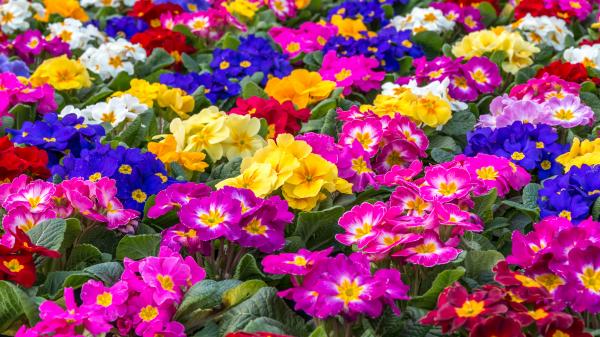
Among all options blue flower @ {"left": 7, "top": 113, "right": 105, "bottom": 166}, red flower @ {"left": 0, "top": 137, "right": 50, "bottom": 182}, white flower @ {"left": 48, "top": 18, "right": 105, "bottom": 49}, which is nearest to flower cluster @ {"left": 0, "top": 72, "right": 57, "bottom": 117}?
blue flower @ {"left": 7, "top": 113, "right": 105, "bottom": 166}

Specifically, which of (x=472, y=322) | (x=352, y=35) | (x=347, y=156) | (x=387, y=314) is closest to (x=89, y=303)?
(x=387, y=314)

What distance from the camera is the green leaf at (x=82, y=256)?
2.60 meters

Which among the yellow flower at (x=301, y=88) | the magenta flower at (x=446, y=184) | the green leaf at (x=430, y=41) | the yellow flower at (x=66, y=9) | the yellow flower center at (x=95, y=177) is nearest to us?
the magenta flower at (x=446, y=184)

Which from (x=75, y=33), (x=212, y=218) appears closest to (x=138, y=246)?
(x=212, y=218)

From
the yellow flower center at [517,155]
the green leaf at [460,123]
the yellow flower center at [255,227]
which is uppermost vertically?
the yellow flower center at [255,227]

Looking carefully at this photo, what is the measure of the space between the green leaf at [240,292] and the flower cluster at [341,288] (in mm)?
99

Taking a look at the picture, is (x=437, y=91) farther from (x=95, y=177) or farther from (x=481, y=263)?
(x=95, y=177)

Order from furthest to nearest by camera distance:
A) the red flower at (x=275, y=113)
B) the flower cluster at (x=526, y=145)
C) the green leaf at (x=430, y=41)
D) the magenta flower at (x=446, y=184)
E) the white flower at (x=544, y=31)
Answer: the green leaf at (x=430, y=41) < the white flower at (x=544, y=31) < the red flower at (x=275, y=113) < the flower cluster at (x=526, y=145) < the magenta flower at (x=446, y=184)

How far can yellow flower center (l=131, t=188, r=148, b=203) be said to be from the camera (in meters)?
2.86

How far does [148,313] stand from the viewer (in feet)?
7.13

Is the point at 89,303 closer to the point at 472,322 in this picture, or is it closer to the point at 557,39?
the point at 472,322

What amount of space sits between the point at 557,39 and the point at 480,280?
2674 millimetres

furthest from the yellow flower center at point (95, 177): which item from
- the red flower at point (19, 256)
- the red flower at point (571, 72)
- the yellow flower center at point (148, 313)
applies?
→ the red flower at point (571, 72)

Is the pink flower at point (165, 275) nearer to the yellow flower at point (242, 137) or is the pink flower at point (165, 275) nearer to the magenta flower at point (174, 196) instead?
the magenta flower at point (174, 196)
